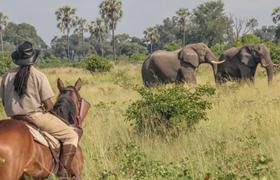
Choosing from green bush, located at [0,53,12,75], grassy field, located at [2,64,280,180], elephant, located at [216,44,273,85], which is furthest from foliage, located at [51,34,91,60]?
grassy field, located at [2,64,280,180]

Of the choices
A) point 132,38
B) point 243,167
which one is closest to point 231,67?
point 243,167

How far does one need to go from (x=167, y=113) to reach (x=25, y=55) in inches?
176

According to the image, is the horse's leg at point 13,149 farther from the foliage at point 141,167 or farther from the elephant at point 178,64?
the elephant at point 178,64

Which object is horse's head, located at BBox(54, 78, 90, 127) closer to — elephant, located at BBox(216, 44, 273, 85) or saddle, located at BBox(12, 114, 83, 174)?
saddle, located at BBox(12, 114, 83, 174)

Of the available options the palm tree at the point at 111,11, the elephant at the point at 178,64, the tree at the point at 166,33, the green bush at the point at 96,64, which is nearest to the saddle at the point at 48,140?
the elephant at the point at 178,64

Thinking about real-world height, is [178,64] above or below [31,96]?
below

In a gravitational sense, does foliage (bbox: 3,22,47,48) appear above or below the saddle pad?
above

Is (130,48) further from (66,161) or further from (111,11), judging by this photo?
(66,161)

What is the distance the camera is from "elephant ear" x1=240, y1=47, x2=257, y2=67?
22470 millimetres

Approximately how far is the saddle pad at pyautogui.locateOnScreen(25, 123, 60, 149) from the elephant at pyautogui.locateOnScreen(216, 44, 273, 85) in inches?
612

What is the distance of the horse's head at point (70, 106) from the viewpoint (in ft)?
20.3

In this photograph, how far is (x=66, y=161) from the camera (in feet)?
19.1

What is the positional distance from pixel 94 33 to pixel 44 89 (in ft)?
302

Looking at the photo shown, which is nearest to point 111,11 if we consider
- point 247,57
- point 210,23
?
point 210,23
